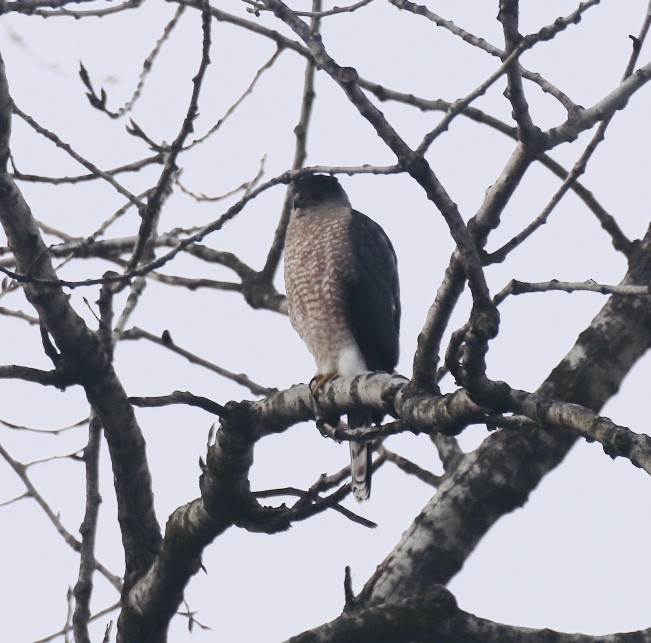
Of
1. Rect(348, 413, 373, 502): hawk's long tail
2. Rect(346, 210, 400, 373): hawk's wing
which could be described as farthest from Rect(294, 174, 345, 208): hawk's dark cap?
Rect(348, 413, 373, 502): hawk's long tail

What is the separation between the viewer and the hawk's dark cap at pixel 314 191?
6625mm

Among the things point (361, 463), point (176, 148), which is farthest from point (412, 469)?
point (176, 148)

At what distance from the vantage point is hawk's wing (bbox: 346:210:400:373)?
19.0 ft

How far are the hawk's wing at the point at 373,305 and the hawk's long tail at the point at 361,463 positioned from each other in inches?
20.9

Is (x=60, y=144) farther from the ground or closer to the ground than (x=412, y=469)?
farther from the ground

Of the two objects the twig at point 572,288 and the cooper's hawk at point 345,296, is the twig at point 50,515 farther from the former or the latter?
the twig at point 572,288

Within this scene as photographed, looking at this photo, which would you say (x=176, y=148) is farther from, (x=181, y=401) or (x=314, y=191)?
(x=314, y=191)

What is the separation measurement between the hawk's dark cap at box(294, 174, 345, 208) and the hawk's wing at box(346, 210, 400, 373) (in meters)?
0.61

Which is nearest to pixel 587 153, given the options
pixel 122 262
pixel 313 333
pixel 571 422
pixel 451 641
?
pixel 571 422

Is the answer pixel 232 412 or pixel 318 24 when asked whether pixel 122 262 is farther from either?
pixel 232 412

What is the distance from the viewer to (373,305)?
5.83 meters

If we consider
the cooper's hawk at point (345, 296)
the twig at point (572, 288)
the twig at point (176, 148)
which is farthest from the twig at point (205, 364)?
the twig at point (572, 288)

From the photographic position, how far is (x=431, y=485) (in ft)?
16.3

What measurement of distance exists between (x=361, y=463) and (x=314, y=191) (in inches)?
78.7
